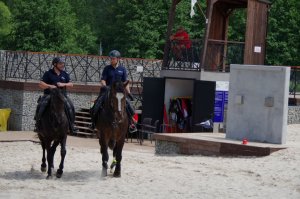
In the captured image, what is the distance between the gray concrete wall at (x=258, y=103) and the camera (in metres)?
20.3

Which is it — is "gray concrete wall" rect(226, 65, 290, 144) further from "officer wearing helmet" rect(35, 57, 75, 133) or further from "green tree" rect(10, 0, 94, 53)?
"green tree" rect(10, 0, 94, 53)

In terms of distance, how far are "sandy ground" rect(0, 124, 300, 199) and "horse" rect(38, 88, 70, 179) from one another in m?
0.43

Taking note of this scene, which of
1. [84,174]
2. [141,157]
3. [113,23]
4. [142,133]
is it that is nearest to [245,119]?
[141,157]

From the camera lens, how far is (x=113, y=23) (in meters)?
58.9

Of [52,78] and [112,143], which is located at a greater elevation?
[52,78]

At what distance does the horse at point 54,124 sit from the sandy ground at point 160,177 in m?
0.43

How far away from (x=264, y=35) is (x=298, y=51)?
2174 centimetres

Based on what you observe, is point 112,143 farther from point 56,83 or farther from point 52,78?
point 52,78

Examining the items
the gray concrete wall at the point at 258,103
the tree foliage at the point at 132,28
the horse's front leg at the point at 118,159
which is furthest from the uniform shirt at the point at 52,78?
the tree foliage at the point at 132,28

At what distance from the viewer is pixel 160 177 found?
16109mm

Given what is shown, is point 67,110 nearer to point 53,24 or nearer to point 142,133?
point 142,133

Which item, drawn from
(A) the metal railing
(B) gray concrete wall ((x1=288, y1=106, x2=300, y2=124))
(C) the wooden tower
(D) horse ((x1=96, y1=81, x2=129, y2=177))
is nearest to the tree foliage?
(C) the wooden tower

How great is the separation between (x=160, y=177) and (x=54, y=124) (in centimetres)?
235

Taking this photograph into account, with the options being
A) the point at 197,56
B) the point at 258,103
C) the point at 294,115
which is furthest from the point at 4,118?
the point at 258,103
